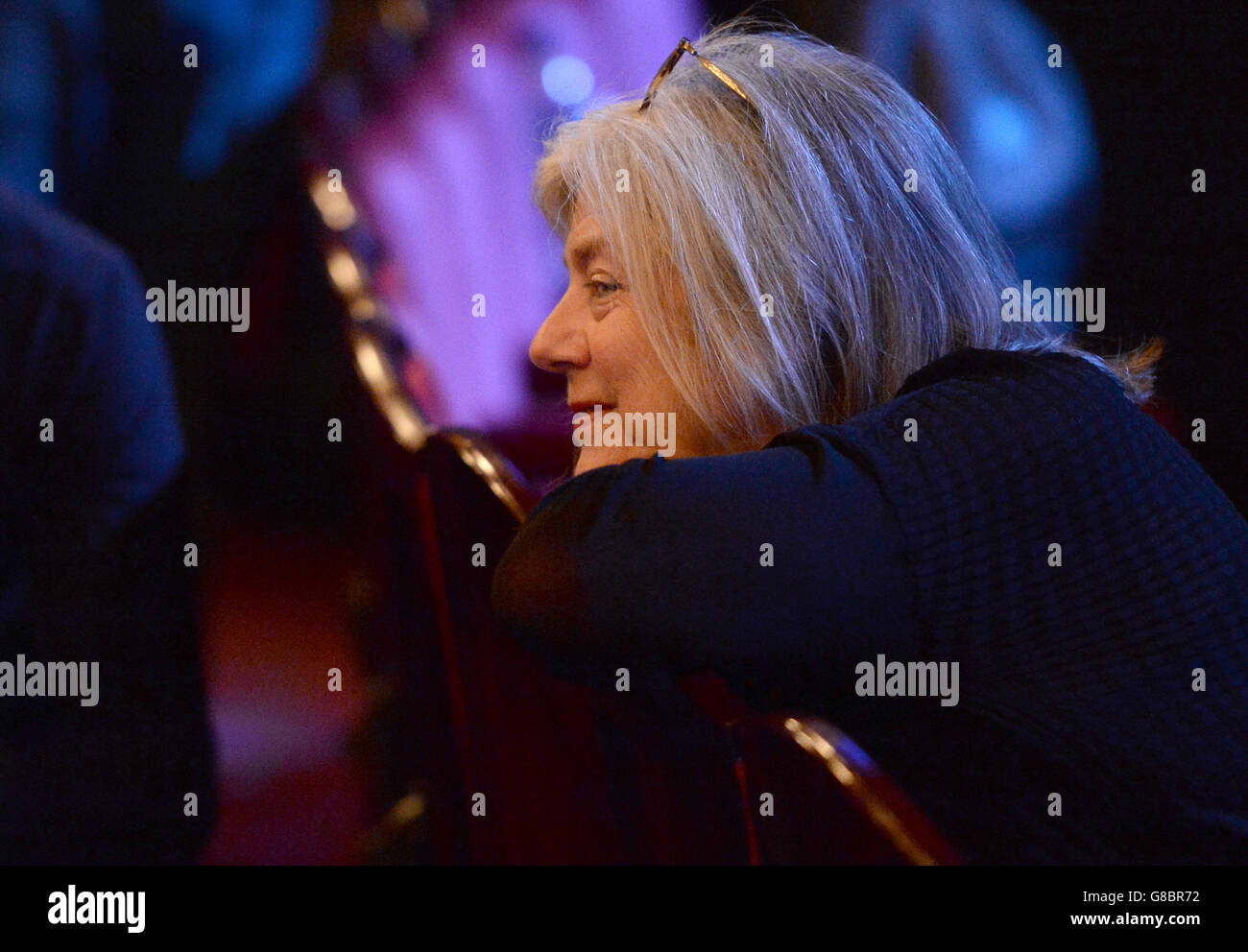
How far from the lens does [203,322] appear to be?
73.3 inches

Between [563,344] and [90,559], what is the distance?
1.12 meters

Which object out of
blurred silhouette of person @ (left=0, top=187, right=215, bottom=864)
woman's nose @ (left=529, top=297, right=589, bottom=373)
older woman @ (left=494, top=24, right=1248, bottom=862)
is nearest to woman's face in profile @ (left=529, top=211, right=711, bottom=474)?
woman's nose @ (left=529, top=297, right=589, bottom=373)

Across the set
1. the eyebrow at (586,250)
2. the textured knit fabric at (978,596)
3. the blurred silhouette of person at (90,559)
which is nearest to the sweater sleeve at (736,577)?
the textured knit fabric at (978,596)

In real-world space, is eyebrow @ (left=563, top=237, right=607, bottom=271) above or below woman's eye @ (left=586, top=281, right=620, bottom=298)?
above

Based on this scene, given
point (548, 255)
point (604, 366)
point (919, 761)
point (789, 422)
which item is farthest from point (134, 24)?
point (919, 761)

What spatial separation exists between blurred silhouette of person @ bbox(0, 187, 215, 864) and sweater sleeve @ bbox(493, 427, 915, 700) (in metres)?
1.32

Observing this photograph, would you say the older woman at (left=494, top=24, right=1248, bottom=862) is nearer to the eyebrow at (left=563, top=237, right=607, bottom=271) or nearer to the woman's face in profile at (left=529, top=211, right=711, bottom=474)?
the woman's face in profile at (left=529, top=211, right=711, bottom=474)

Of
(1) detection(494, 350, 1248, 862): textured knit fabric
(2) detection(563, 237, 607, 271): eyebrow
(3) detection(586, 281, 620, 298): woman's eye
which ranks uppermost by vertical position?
(2) detection(563, 237, 607, 271): eyebrow

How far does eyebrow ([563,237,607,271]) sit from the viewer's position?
108cm

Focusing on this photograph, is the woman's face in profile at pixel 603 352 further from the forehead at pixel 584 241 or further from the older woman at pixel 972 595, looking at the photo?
the older woman at pixel 972 595

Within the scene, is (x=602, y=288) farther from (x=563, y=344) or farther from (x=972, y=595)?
(x=972, y=595)

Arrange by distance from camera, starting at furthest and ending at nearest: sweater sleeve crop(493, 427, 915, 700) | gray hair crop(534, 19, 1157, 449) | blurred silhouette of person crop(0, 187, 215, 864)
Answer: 1. blurred silhouette of person crop(0, 187, 215, 864)
2. gray hair crop(534, 19, 1157, 449)
3. sweater sleeve crop(493, 427, 915, 700)

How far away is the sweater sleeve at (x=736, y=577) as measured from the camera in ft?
2.26
